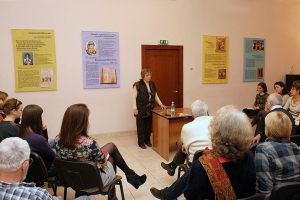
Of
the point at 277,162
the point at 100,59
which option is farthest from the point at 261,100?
the point at 277,162

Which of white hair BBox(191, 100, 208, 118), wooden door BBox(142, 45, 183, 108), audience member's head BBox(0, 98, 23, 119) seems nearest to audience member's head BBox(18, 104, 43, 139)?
audience member's head BBox(0, 98, 23, 119)

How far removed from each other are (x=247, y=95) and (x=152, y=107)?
3.42 meters

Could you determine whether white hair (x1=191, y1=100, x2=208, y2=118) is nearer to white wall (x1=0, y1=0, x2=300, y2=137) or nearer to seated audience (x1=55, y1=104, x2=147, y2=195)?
seated audience (x1=55, y1=104, x2=147, y2=195)

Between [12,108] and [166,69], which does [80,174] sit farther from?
[166,69]

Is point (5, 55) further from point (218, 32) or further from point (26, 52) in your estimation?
point (218, 32)

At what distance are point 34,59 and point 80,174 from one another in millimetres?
3576

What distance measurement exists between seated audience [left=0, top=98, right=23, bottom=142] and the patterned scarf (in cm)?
227

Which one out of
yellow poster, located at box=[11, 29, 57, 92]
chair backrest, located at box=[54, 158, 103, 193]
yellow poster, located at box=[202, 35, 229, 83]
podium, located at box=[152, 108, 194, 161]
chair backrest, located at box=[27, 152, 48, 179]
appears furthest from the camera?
yellow poster, located at box=[202, 35, 229, 83]

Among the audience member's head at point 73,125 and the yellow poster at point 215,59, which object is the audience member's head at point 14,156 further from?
the yellow poster at point 215,59

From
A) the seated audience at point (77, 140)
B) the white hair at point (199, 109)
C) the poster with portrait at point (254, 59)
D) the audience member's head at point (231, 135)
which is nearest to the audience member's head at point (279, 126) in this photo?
the audience member's head at point (231, 135)

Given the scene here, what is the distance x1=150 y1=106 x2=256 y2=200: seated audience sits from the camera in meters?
1.41

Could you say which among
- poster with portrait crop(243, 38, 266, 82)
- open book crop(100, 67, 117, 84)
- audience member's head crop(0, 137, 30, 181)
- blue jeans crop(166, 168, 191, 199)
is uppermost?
poster with portrait crop(243, 38, 266, 82)

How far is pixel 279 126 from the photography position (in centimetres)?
186

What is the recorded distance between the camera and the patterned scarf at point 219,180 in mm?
1401
